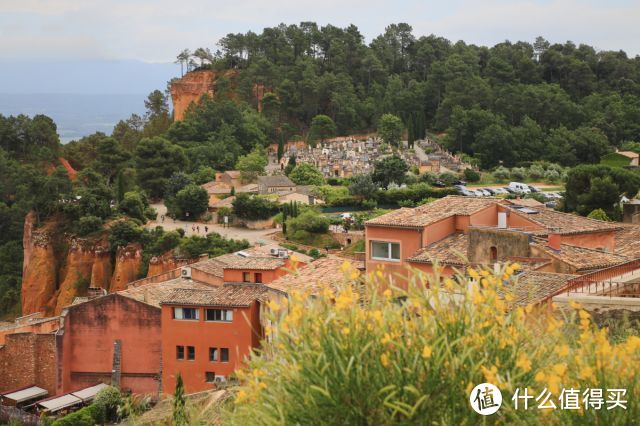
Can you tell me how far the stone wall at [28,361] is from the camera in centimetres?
3262

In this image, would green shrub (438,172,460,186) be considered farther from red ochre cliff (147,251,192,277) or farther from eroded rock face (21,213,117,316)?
eroded rock face (21,213,117,316)

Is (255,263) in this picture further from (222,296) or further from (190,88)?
(190,88)

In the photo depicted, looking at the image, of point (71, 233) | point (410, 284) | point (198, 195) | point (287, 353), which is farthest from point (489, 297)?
point (198, 195)

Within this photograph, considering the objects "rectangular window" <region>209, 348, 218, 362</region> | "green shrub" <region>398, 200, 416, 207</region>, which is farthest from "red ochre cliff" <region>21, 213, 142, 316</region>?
"rectangular window" <region>209, 348, 218, 362</region>

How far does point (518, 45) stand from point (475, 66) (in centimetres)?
1382

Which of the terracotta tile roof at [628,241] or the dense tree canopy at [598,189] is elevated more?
the dense tree canopy at [598,189]

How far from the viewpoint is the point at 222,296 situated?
28875 mm

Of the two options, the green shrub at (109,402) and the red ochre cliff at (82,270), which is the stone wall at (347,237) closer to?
the red ochre cliff at (82,270)

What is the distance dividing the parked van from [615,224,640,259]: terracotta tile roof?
35.4 metres

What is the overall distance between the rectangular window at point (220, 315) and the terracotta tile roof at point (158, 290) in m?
2.82

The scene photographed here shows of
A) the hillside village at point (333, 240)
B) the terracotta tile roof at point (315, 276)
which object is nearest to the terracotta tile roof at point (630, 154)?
the hillside village at point (333, 240)

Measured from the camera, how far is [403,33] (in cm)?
11069

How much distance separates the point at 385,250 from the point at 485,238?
2.78 meters

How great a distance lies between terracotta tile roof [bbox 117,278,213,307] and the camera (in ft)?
103
